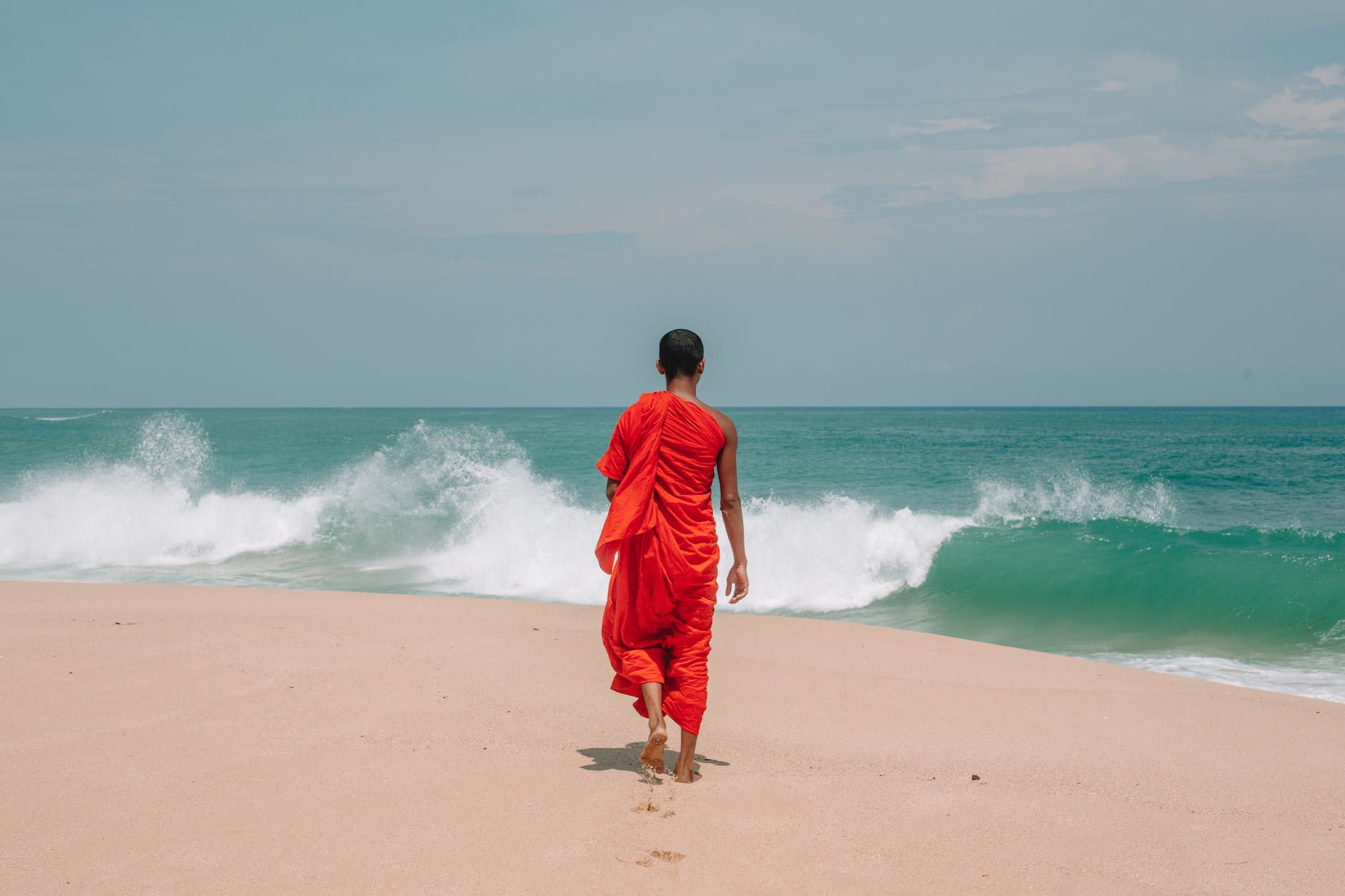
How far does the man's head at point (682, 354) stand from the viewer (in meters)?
4.19

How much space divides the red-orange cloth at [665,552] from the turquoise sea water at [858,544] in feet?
19.1

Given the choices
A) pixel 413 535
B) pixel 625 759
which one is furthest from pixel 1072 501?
pixel 625 759

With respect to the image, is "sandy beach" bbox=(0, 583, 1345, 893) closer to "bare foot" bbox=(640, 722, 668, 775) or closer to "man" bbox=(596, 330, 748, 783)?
"bare foot" bbox=(640, 722, 668, 775)

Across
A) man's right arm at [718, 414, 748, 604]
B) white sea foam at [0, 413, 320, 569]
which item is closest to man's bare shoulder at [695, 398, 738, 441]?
man's right arm at [718, 414, 748, 604]

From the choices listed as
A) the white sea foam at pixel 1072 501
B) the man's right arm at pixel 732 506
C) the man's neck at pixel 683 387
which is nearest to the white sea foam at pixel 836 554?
the white sea foam at pixel 1072 501

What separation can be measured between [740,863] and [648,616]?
119 cm

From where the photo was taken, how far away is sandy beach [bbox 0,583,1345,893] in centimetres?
308

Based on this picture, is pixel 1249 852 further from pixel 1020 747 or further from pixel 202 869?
pixel 202 869

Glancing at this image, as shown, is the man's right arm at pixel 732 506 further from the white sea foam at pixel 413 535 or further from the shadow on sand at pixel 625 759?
the white sea foam at pixel 413 535

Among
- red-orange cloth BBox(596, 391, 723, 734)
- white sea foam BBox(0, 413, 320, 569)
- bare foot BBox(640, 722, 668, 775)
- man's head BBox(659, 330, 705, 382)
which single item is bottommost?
white sea foam BBox(0, 413, 320, 569)

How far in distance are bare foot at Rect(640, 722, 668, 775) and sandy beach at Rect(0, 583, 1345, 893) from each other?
0.09 m

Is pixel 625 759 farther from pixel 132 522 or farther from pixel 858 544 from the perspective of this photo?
pixel 132 522

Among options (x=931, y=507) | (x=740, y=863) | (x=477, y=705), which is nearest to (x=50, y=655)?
(x=477, y=705)

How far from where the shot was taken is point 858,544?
1351cm
